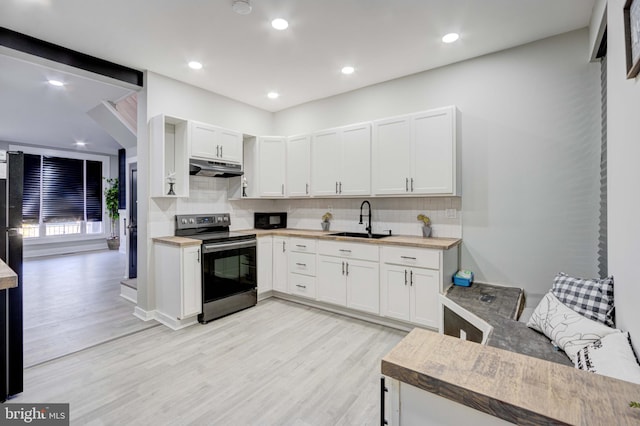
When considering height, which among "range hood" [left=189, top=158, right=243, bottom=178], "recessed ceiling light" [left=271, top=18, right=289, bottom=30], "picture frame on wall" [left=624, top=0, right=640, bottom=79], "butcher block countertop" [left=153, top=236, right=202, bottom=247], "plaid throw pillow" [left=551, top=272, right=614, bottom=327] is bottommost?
"plaid throw pillow" [left=551, top=272, right=614, bottom=327]

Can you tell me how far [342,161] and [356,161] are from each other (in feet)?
0.68

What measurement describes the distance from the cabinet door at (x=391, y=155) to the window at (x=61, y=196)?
336 inches

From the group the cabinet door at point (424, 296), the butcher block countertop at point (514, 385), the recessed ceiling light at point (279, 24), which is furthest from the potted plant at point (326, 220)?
the butcher block countertop at point (514, 385)

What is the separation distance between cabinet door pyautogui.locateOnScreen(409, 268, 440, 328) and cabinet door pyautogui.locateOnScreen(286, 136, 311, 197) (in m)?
1.91

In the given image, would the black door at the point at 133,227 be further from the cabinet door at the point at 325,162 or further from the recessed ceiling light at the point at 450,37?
the recessed ceiling light at the point at 450,37

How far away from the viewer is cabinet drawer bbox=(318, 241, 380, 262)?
11.0 feet

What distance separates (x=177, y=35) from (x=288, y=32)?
102cm

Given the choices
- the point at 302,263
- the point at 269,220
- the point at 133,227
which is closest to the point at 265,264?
the point at 302,263

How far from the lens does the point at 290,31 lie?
9.07ft

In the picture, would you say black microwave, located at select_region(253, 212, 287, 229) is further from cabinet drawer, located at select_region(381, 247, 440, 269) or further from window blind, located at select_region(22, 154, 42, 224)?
window blind, located at select_region(22, 154, 42, 224)

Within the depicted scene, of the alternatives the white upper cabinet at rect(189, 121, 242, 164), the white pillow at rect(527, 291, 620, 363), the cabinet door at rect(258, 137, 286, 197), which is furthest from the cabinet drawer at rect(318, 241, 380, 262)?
the white upper cabinet at rect(189, 121, 242, 164)

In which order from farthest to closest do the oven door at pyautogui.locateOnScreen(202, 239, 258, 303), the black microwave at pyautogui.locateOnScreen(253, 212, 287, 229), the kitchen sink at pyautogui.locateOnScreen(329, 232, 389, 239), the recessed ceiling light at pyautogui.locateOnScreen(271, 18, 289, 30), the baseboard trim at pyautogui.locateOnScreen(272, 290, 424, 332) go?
the black microwave at pyautogui.locateOnScreen(253, 212, 287, 229) → the kitchen sink at pyautogui.locateOnScreen(329, 232, 389, 239) → the oven door at pyautogui.locateOnScreen(202, 239, 258, 303) → the baseboard trim at pyautogui.locateOnScreen(272, 290, 424, 332) → the recessed ceiling light at pyautogui.locateOnScreen(271, 18, 289, 30)

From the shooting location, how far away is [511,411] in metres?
0.64

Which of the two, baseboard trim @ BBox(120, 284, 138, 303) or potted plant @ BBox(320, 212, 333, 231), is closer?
baseboard trim @ BBox(120, 284, 138, 303)
